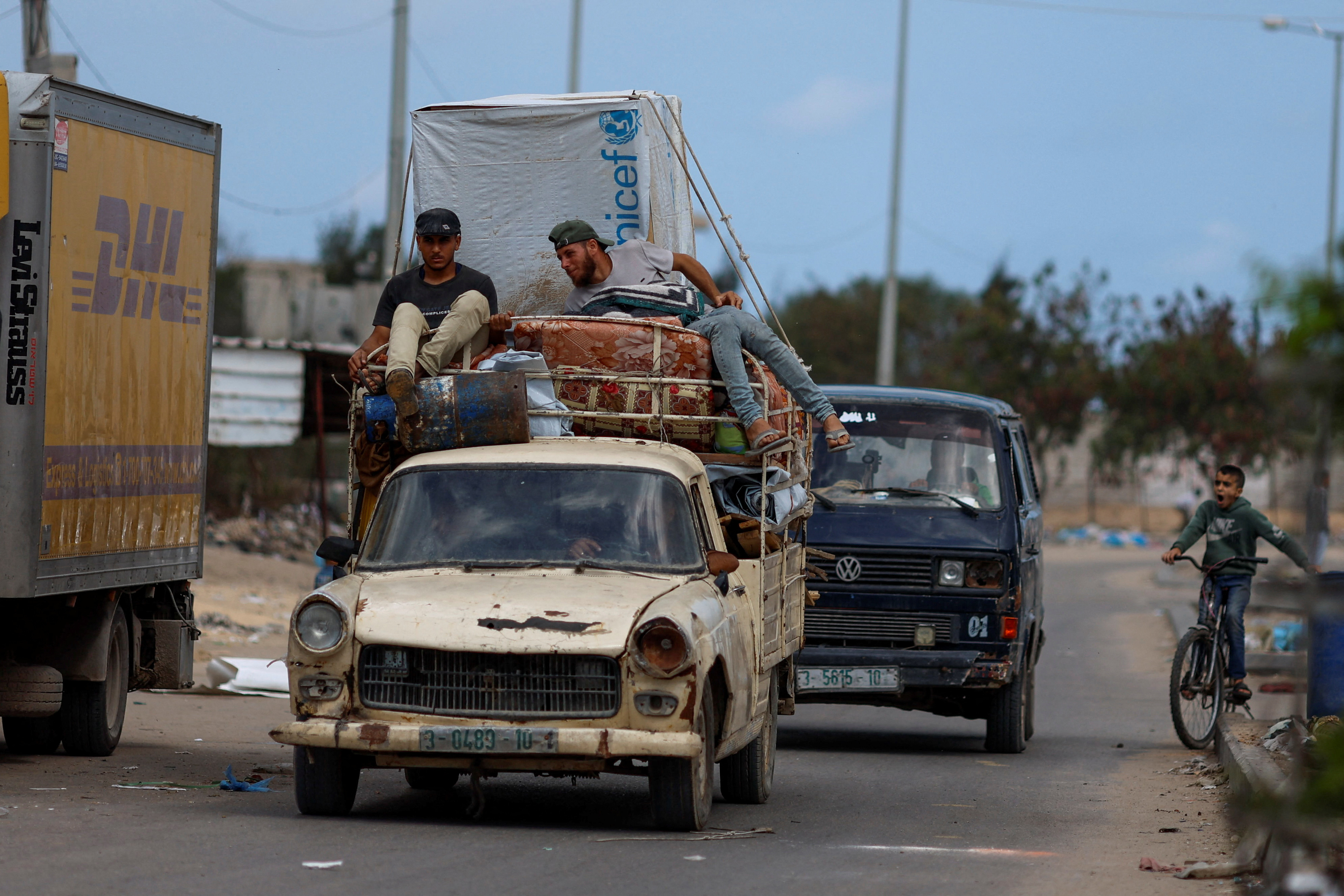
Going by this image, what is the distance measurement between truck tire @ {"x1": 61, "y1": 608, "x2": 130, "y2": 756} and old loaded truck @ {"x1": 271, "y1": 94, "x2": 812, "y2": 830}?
2137mm

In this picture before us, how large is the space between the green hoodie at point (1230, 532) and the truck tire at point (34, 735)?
24.5 ft

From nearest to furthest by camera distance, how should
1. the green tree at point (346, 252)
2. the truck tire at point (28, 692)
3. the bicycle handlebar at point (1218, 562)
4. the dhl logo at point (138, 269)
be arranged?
the dhl logo at point (138, 269), the truck tire at point (28, 692), the bicycle handlebar at point (1218, 562), the green tree at point (346, 252)

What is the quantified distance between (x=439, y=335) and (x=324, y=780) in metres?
2.45

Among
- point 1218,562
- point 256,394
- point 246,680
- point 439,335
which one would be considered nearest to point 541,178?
point 439,335

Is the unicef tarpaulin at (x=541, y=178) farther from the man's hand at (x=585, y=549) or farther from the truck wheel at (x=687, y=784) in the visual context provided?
the truck wheel at (x=687, y=784)

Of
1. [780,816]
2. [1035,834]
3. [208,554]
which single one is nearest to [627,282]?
[780,816]

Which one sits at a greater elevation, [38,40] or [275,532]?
[38,40]

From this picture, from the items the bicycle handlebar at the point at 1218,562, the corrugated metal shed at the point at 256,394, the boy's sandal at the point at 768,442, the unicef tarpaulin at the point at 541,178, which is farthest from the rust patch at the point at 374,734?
the corrugated metal shed at the point at 256,394

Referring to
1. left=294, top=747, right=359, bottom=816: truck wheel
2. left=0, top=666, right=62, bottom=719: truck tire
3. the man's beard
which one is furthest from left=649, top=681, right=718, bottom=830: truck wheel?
left=0, top=666, right=62, bottom=719: truck tire

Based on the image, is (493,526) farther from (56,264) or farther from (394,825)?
(56,264)

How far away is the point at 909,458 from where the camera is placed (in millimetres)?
13070

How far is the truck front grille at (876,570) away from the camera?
40.6 ft

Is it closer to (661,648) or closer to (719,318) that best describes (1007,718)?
(719,318)

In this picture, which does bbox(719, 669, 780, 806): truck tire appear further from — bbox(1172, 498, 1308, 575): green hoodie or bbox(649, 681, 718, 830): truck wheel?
bbox(1172, 498, 1308, 575): green hoodie
